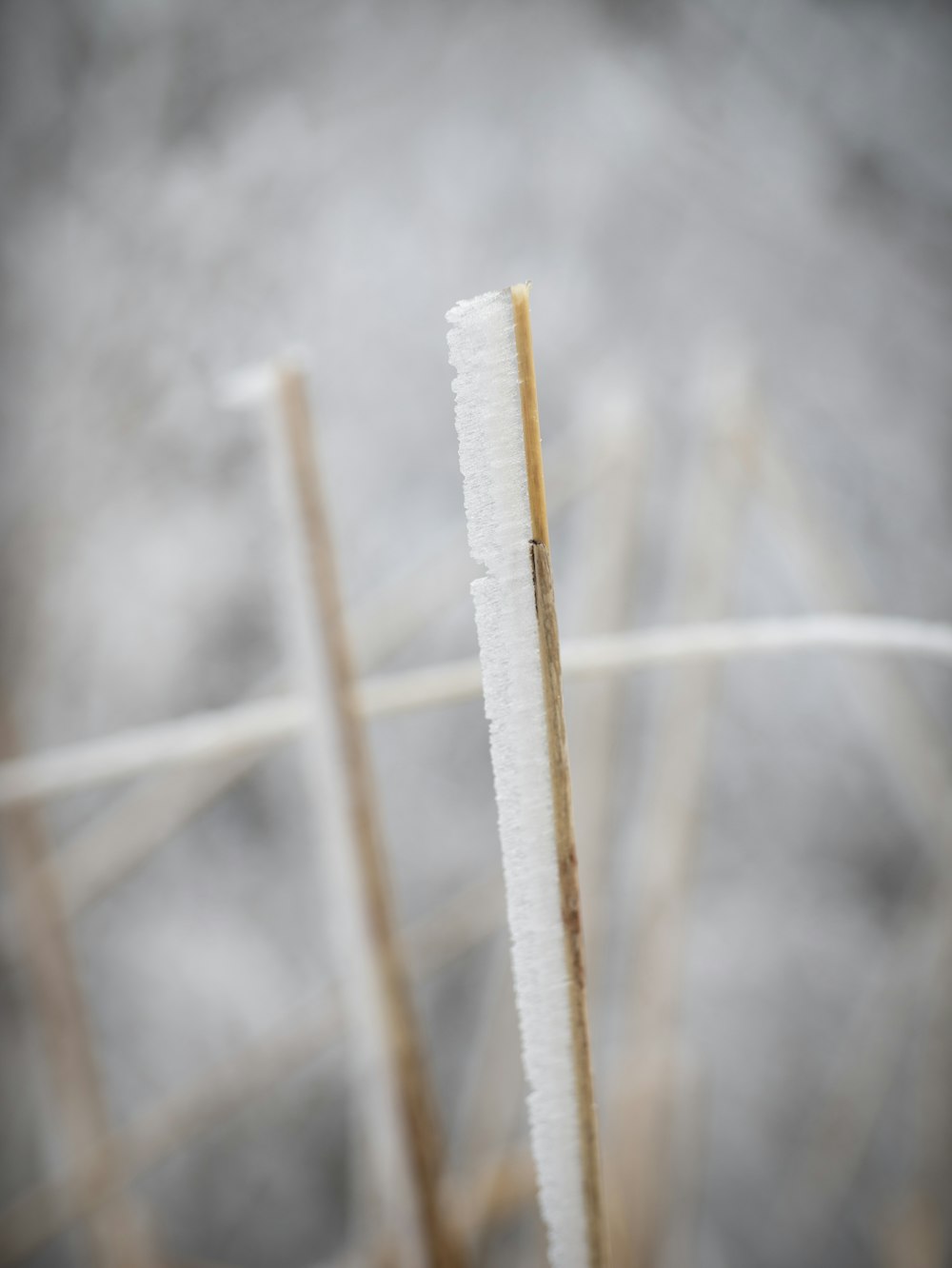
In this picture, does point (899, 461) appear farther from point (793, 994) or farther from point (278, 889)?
point (278, 889)

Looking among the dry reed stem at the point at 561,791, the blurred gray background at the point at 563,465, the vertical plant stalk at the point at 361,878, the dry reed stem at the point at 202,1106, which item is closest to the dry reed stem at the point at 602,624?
the blurred gray background at the point at 563,465

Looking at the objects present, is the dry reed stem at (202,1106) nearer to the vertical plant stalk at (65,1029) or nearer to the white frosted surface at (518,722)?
the vertical plant stalk at (65,1029)

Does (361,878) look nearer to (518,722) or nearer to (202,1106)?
(518,722)

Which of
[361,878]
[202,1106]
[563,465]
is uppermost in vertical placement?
[563,465]

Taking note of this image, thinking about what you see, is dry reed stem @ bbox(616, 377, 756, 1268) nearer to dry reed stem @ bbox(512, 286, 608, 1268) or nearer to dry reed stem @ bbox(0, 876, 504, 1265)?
dry reed stem @ bbox(0, 876, 504, 1265)

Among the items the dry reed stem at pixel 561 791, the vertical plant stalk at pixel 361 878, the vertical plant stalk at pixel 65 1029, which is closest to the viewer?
the dry reed stem at pixel 561 791

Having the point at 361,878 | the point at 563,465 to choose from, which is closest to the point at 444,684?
the point at 361,878
